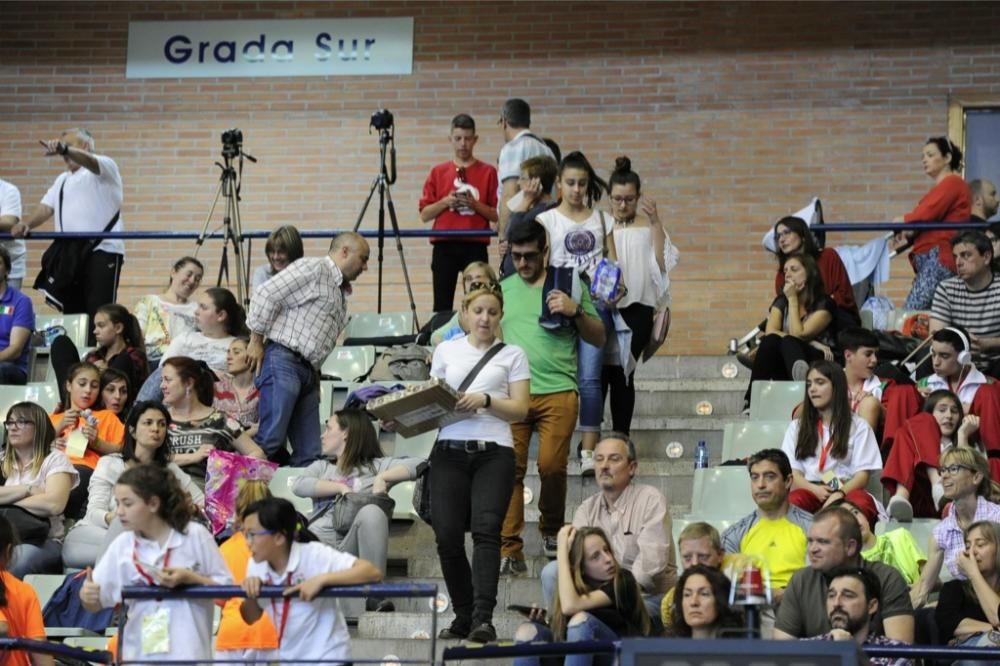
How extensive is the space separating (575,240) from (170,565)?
10.8 ft

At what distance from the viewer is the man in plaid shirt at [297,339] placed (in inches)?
342

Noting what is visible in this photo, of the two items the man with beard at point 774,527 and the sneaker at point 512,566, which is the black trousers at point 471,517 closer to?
the sneaker at point 512,566

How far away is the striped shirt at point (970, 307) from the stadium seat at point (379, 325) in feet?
10.2

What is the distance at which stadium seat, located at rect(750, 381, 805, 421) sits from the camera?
9094 millimetres

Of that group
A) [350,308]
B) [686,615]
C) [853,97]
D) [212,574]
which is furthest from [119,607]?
[853,97]

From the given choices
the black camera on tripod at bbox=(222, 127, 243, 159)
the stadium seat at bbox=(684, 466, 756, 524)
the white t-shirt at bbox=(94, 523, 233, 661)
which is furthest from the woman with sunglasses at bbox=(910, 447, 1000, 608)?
the black camera on tripod at bbox=(222, 127, 243, 159)

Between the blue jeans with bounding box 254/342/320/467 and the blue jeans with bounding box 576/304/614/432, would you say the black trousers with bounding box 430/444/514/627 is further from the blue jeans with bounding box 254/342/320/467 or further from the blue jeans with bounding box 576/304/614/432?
the blue jeans with bounding box 254/342/320/467

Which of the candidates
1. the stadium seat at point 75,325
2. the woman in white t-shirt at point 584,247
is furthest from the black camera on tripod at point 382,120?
the woman in white t-shirt at point 584,247

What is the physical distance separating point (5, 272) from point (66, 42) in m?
4.39

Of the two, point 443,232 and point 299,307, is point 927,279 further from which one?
point 299,307

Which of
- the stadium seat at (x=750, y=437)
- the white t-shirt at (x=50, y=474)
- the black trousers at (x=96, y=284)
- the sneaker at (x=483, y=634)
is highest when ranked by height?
the black trousers at (x=96, y=284)

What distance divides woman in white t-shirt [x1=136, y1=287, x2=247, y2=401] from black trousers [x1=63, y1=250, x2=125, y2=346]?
1.74 meters

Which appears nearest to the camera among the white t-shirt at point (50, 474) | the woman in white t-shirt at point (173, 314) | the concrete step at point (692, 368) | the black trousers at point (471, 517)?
the black trousers at point (471, 517)

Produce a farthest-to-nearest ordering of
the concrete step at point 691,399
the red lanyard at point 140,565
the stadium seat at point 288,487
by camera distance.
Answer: the concrete step at point 691,399 < the stadium seat at point 288,487 < the red lanyard at point 140,565
